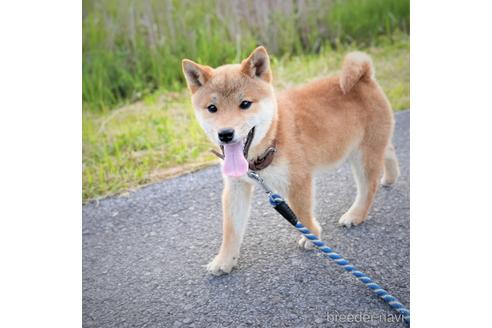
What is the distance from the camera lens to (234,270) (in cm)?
150

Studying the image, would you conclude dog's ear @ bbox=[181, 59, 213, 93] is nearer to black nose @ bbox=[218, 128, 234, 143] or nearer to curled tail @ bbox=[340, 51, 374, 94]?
black nose @ bbox=[218, 128, 234, 143]

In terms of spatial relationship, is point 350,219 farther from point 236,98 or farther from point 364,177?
point 236,98

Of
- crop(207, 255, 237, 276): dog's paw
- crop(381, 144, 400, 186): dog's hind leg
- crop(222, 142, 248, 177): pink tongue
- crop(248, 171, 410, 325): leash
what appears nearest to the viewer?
crop(248, 171, 410, 325): leash

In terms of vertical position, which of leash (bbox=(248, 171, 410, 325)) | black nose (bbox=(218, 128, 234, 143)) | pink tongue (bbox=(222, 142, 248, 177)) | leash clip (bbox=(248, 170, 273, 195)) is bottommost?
leash (bbox=(248, 171, 410, 325))

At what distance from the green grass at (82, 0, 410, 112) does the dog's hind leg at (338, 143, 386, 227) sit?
0.41 m

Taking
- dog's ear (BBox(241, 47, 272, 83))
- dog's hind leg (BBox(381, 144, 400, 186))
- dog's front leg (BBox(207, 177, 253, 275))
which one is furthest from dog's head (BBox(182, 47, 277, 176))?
dog's hind leg (BBox(381, 144, 400, 186))

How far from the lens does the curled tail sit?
64.0 inches

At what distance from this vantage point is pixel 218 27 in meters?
1.84

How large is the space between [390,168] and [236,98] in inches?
27.6

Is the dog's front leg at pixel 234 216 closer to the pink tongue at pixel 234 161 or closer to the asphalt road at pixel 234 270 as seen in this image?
the asphalt road at pixel 234 270

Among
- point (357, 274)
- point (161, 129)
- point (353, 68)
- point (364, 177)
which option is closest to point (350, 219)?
point (364, 177)

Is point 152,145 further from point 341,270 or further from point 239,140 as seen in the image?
point 341,270
